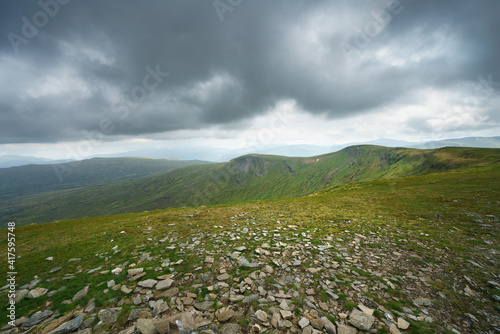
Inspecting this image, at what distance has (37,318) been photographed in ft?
20.9

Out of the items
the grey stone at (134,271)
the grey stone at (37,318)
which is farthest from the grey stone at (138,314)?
the grey stone at (37,318)

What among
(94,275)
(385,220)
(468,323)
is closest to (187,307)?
(94,275)

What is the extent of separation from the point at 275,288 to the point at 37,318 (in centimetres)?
887

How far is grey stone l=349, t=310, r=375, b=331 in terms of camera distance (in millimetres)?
5579

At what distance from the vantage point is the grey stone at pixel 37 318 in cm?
618

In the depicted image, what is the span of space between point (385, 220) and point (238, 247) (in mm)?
14932

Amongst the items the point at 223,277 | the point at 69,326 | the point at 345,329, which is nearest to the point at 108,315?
the point at 69,326

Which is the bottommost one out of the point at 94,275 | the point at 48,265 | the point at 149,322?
the point at 48,265

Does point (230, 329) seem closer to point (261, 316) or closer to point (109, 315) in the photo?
point (261, 316)

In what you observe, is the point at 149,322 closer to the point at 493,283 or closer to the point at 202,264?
the point at 202,264

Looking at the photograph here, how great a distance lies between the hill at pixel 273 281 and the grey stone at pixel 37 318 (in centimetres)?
3

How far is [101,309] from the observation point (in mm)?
6629

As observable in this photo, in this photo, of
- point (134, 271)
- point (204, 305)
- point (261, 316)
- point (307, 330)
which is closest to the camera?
point (307, 330)

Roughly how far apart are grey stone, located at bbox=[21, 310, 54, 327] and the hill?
3cm
